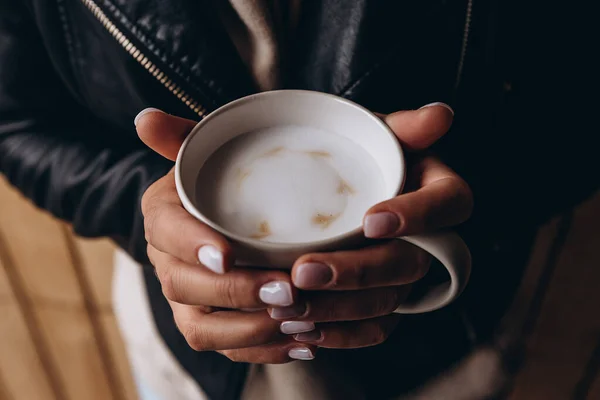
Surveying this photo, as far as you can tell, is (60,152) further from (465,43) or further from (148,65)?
(465,43)

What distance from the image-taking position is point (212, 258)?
379 mm

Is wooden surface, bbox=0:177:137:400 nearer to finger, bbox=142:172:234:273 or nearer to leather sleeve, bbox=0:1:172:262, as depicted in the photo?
leather sleeve, bbox=0:1:172:262

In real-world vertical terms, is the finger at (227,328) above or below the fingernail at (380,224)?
below

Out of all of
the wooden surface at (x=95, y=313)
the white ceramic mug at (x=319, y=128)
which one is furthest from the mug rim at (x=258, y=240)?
the wooden surface at (x=95, y=313)

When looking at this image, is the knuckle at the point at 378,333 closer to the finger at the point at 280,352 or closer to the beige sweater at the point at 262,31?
the finger at the point at 280,352

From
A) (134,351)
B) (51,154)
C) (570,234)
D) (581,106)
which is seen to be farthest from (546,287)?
(51,154)

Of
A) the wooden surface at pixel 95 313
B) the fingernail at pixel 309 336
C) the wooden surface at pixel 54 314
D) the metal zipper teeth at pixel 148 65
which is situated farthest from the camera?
the wooden surface at pixel 54 314

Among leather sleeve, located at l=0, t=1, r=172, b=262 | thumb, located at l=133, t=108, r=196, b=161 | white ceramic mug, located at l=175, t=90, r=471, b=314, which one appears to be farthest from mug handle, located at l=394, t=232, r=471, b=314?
leather sleeve, located at l=0, t=1, r=172, b=262

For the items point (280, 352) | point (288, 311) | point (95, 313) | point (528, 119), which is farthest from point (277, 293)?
point (95, 313)

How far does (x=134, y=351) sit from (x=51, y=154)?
0.92 ft

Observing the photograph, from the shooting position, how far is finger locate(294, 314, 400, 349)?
0.48 metres

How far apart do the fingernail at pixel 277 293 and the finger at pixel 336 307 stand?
0.04 ft

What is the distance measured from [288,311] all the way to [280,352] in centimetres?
10

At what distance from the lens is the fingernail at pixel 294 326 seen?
44cm
